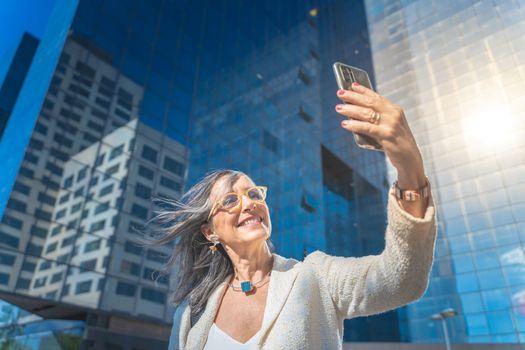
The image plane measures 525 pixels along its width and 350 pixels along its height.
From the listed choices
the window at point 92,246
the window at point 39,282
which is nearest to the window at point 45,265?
the window at point 39,282

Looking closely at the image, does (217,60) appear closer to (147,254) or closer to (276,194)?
(276,194)

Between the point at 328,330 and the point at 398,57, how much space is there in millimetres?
44440

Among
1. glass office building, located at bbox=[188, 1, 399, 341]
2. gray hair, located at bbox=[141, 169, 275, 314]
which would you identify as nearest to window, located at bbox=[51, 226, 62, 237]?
glass office building, located at bbox=[188, 1, 399, 341]

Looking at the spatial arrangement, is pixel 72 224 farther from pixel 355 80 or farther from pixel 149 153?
pixel 355 80

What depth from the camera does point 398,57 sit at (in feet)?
137

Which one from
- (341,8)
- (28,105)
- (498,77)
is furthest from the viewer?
(341,8)

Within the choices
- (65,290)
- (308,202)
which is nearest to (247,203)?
(65,290)

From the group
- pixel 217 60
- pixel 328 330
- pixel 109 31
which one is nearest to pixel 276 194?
pixel 217 60

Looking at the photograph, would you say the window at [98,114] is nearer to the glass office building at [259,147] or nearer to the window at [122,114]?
the glass office building at [259,147]

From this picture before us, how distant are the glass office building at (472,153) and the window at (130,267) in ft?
84.6

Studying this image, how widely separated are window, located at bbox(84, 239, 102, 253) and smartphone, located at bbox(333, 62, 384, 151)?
1622 cm

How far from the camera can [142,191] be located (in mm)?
18047

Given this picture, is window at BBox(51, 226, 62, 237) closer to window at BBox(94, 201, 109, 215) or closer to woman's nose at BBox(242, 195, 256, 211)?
window at BBox(94, 201, 109, 215)

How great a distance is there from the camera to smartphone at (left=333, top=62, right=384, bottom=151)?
1347mm
